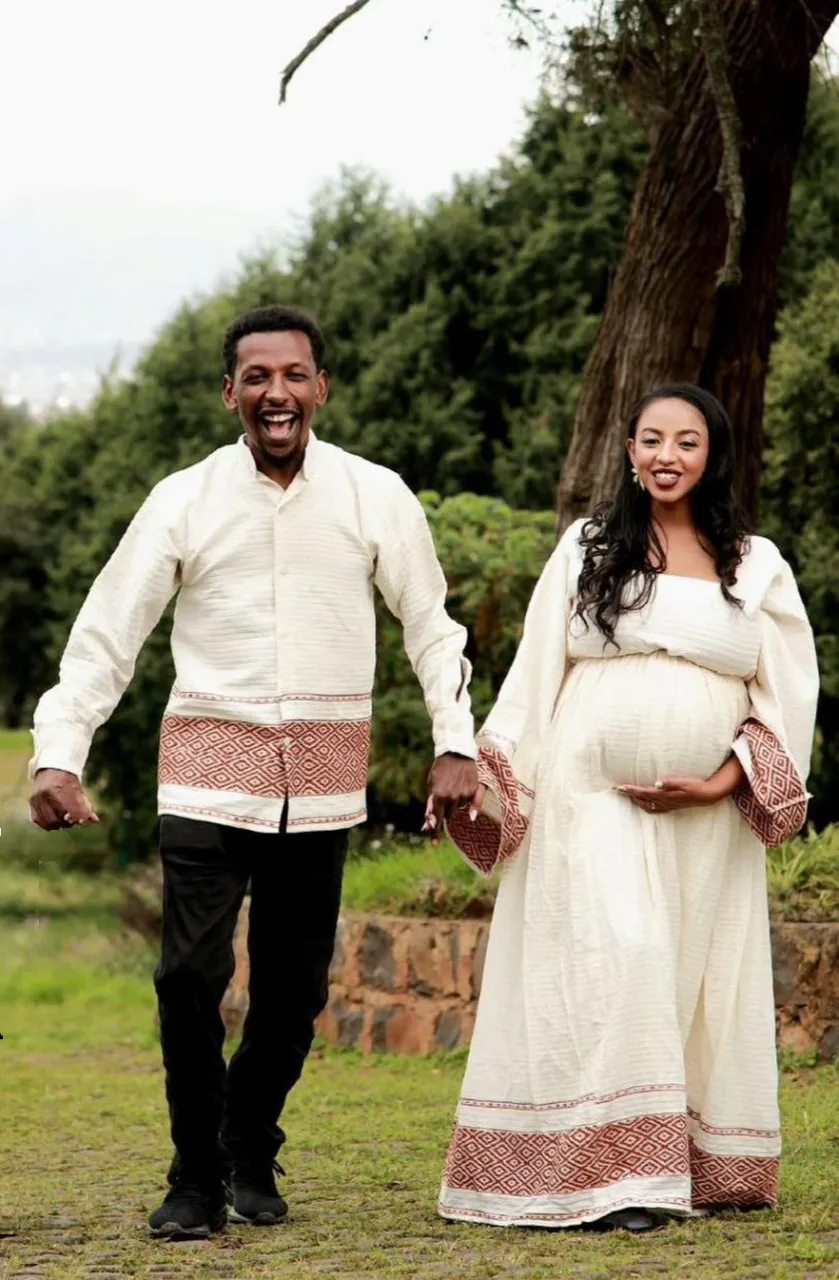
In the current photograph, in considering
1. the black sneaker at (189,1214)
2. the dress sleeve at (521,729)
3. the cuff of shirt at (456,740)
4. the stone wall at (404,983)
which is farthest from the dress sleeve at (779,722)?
the stone wall at (404,983)

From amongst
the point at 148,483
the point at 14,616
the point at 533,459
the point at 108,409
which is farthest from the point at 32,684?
the point at 533,459

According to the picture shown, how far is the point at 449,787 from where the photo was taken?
571 centimetres

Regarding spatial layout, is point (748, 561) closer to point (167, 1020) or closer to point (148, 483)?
point (167, 1020)

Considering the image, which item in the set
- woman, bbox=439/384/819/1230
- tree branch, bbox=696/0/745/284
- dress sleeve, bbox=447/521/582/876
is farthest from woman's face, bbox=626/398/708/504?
tree branch, bbox=696/0/745/284

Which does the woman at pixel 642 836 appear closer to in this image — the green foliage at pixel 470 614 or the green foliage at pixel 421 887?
the green foliage at pixel 421 887

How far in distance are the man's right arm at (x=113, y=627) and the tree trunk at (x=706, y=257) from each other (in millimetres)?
4342

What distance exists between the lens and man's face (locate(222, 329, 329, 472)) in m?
5.71

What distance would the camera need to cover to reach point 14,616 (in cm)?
2464

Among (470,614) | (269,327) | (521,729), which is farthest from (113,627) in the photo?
(470,614)

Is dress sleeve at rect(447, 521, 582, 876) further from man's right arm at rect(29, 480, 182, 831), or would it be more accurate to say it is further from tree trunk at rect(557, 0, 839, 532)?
tree trunk at rect(557, 0, 839, 532)

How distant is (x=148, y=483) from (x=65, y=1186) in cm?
1317

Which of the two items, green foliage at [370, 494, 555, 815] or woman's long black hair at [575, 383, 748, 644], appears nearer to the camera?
woman's long black hair at [575, 383, 748, 644]

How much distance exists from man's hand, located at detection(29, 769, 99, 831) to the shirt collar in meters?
0.92

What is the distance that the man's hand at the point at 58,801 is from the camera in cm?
534
